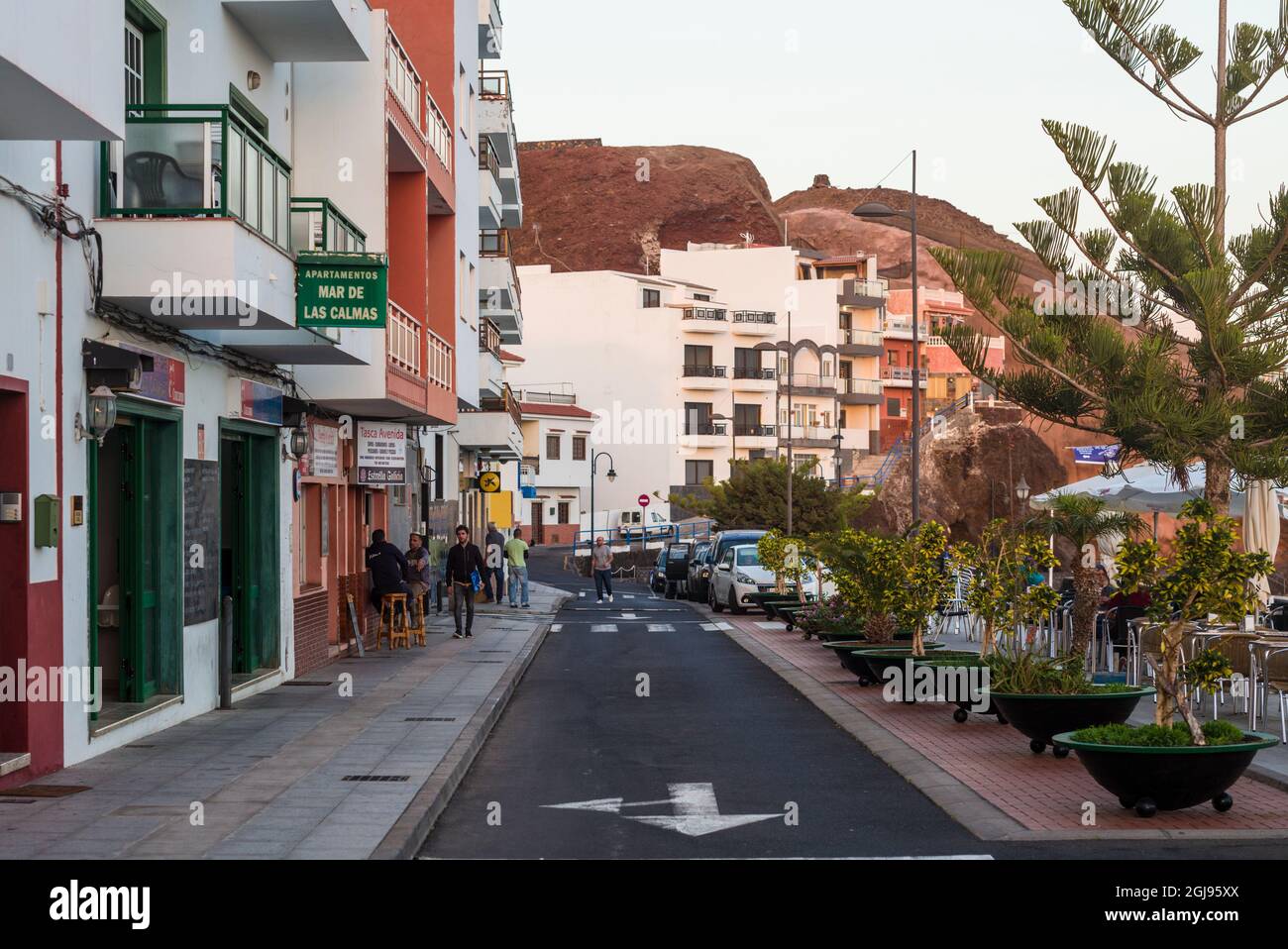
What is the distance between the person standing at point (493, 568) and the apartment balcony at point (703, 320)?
Result: 50.6m

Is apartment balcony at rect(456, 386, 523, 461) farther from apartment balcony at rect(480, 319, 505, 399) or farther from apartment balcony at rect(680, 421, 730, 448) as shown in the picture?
apartment balcony at rect(680, 421, 730, 448)

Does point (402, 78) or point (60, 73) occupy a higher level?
point (402, 78)

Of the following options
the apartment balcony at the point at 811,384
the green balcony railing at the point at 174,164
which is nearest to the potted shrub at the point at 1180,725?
the green balcony railing at the point at 174,164

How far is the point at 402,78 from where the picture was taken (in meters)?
22.0

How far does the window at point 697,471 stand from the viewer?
91375 millimetres

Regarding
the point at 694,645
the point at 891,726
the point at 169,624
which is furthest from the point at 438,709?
the point at 694,645

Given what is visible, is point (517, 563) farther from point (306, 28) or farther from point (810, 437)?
point (810, 437)

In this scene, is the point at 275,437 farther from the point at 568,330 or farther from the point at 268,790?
the point at 568,330

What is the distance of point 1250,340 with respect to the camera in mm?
17688

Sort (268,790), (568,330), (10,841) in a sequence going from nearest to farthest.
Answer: (10,841), (268,790), (568,330)

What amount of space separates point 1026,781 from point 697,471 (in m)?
80.9

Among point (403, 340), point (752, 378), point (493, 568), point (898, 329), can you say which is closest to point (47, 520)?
point (403, 340)
